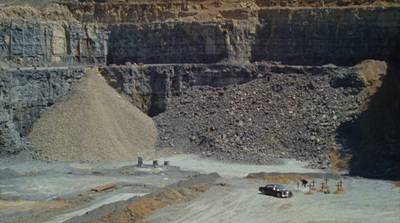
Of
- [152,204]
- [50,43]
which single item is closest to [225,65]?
[50,43]

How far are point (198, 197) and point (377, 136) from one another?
526 inches

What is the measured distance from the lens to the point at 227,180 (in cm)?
3050

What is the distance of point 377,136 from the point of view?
34.7m

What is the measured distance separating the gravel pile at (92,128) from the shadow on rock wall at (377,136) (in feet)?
41.7

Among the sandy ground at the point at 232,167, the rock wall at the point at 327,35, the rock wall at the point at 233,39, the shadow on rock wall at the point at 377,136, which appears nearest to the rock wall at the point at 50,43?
the rock wall at the point at 233,39

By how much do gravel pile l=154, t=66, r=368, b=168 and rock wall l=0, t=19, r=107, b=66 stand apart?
26.3 feet

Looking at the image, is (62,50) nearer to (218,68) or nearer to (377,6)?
(218,68)

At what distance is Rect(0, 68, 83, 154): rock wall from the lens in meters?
35.1

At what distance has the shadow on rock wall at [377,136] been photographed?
32.6m

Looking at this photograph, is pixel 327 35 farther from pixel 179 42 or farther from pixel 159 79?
pixel 159 79

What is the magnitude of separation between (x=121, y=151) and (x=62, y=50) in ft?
36.5

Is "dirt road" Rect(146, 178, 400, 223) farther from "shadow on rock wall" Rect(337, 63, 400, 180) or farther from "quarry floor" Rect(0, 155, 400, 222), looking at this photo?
"shadow on rock wall" Rect(337, 63, 400, 180)

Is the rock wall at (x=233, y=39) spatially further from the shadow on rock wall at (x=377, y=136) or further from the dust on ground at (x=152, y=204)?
the dust on ground at (x=152, y=204)

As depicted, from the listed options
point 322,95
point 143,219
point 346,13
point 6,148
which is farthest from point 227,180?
point 346,13
